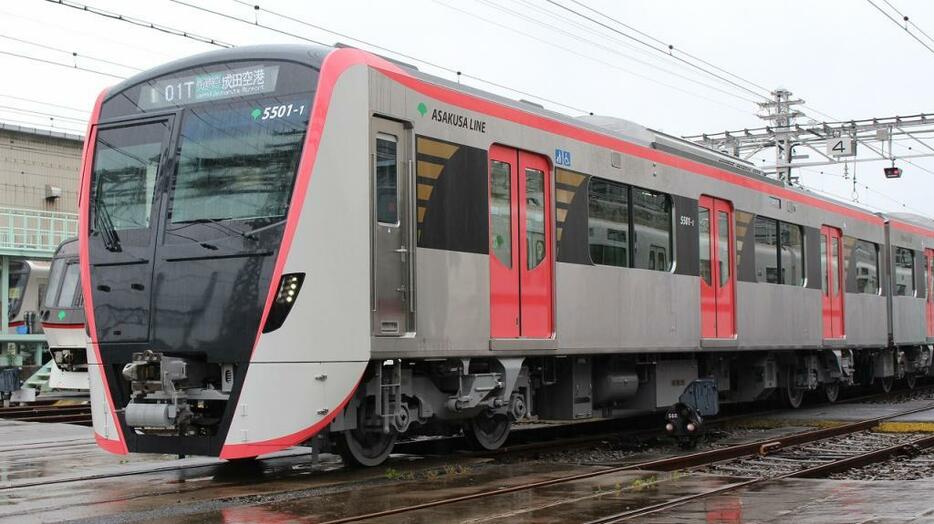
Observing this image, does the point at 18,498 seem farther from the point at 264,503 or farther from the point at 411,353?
the point at 411,353

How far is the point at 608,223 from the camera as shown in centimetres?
1342

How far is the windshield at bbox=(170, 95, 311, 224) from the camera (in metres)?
9.69

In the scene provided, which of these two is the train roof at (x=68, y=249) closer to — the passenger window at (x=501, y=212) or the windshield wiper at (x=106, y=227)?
the windshield wiper at (x=106, y=227)

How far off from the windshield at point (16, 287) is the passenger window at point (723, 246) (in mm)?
21372

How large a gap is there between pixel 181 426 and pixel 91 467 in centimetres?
257

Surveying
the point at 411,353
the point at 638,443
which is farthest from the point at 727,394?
the point at 411,353

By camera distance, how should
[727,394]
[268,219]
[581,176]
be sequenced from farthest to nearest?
[727,394]
[581,176]
[268,219]

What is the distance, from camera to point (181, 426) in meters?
9.70

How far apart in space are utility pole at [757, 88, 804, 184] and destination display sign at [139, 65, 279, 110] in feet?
104

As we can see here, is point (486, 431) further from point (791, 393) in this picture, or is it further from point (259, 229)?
point (791, 393)

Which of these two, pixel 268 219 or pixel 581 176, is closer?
pixel 268 219

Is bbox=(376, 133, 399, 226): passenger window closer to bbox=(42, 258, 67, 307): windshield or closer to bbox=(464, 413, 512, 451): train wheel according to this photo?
bbox=(464, 413, 512, 451): train wheel

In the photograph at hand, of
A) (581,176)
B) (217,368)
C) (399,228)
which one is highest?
(581,176)

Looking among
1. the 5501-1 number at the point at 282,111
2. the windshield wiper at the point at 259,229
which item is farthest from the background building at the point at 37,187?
the windshield wiper at the point at 259,229
